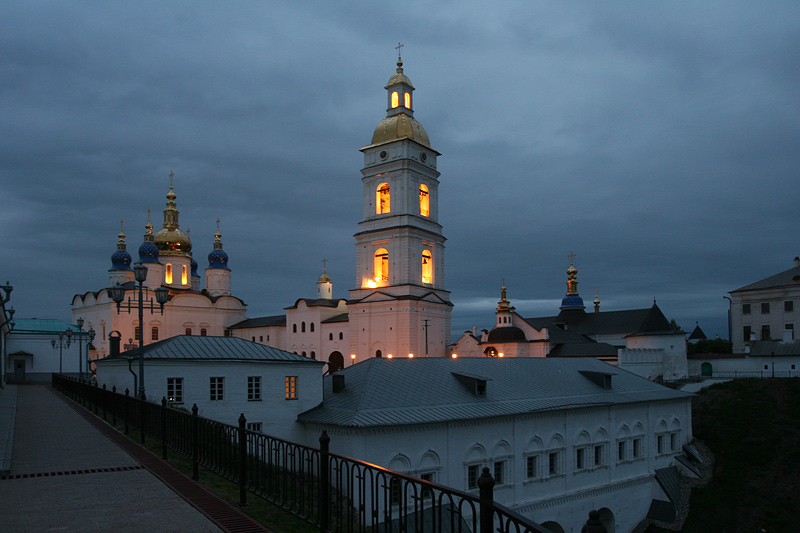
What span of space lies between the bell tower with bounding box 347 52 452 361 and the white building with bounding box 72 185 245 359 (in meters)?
23.6

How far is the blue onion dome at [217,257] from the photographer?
75.6 metres

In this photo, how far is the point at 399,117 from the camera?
2184 inches

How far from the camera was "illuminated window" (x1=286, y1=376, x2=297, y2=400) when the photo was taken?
24062 millimetres

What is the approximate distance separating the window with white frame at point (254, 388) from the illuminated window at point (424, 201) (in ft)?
112

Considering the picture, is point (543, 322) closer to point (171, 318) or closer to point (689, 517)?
point (689, 517)

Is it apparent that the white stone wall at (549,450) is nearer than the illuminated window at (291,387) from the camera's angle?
Yes

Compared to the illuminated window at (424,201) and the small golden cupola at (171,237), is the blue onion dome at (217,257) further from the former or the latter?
the illuminated window at (424,201)

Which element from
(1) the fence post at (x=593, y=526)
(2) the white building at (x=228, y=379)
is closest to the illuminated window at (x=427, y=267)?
(2) the white building at (x=228, y=379)

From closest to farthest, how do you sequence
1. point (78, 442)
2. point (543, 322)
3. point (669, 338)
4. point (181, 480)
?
point (181, 480), point (78, 442), point (669, 338), point (543, 322)

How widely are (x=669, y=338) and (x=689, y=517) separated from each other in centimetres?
1948

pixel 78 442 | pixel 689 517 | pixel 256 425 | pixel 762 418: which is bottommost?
pixel 689 517

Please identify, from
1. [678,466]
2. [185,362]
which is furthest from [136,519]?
[678,466]

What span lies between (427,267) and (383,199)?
7640 millimetres

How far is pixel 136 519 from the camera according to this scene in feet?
23.3
